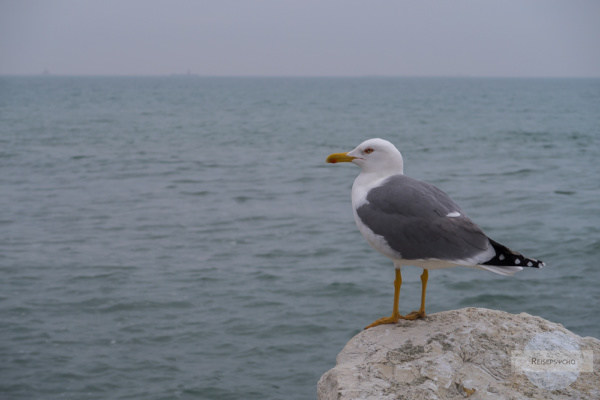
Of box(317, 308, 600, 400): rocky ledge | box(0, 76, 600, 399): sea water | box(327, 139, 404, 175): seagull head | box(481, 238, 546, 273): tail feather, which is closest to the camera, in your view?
box(317, 308, 600, 400): rocky ledge

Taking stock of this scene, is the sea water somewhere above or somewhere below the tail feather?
below

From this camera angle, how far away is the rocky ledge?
3.78 metres

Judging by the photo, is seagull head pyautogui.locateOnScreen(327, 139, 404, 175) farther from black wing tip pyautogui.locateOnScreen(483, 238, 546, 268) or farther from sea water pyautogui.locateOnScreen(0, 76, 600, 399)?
sea water pyautogui.locateOnScreen(0, 76, 600, 399)

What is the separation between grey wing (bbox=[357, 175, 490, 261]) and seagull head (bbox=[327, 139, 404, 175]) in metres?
0.12

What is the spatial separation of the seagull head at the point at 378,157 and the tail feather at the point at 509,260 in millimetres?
980

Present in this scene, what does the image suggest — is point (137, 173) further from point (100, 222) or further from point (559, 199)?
point (559, 199)

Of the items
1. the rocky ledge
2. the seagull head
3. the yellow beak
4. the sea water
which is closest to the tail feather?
the rocky ledge

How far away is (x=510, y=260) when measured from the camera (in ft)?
13.6

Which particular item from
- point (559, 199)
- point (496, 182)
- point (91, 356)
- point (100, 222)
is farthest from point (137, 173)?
point (91, 356)

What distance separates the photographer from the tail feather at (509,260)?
160 inches

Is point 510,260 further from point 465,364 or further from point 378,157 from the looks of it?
point 378,157

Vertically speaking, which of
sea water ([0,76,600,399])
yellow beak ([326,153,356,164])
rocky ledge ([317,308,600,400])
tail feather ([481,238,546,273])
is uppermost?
yellow beak ([326,153,356,164])

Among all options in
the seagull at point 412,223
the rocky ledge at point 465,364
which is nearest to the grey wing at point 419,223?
the seagull at point 412,223

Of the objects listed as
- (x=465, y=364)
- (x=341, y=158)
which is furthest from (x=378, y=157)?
(x=465, y=364)
